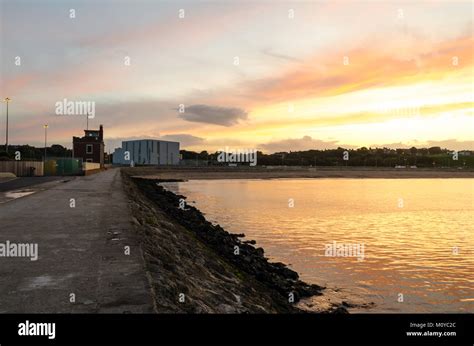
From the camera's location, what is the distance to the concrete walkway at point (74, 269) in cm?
599

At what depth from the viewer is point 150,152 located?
18812cm

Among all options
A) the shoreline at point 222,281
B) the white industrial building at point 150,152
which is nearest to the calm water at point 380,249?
the shoreline at point 222,281

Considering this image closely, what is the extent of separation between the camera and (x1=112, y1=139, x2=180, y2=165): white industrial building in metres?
189

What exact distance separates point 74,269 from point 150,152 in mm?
184301

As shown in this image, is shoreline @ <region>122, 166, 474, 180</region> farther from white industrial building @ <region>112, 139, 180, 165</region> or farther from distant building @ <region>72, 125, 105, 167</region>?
distant building @ <region>72, 125, 105, 167</region>

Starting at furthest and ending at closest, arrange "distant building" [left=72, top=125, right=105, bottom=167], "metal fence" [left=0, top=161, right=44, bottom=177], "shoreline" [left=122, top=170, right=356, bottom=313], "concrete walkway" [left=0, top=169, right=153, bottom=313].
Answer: "distant building" [left=72, top=125, right=105, bottom=167], "metal fence" [left=0, top=161, right=44, bottom=177], "shoreline" [left=122, top=170, right=356, bottom=313], "concrete walkway" [left=0, top=169, right=153, bottom=313]

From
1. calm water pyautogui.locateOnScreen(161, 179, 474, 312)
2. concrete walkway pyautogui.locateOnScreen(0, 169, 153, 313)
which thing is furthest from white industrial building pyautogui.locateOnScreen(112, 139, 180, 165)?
concrete walkway pyautogui.locateOnScreen(0, 169, 153, 313)

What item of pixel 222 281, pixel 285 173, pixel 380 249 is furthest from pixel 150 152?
pixel 222 281

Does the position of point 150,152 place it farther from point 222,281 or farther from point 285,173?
point 222,281

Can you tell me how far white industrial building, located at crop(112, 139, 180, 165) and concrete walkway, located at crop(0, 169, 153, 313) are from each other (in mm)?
176687

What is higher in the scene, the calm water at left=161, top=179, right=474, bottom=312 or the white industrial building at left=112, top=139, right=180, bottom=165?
the white industrial building at left=112, top=139, right=180, bottom=165

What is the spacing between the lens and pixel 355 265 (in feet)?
59.1
